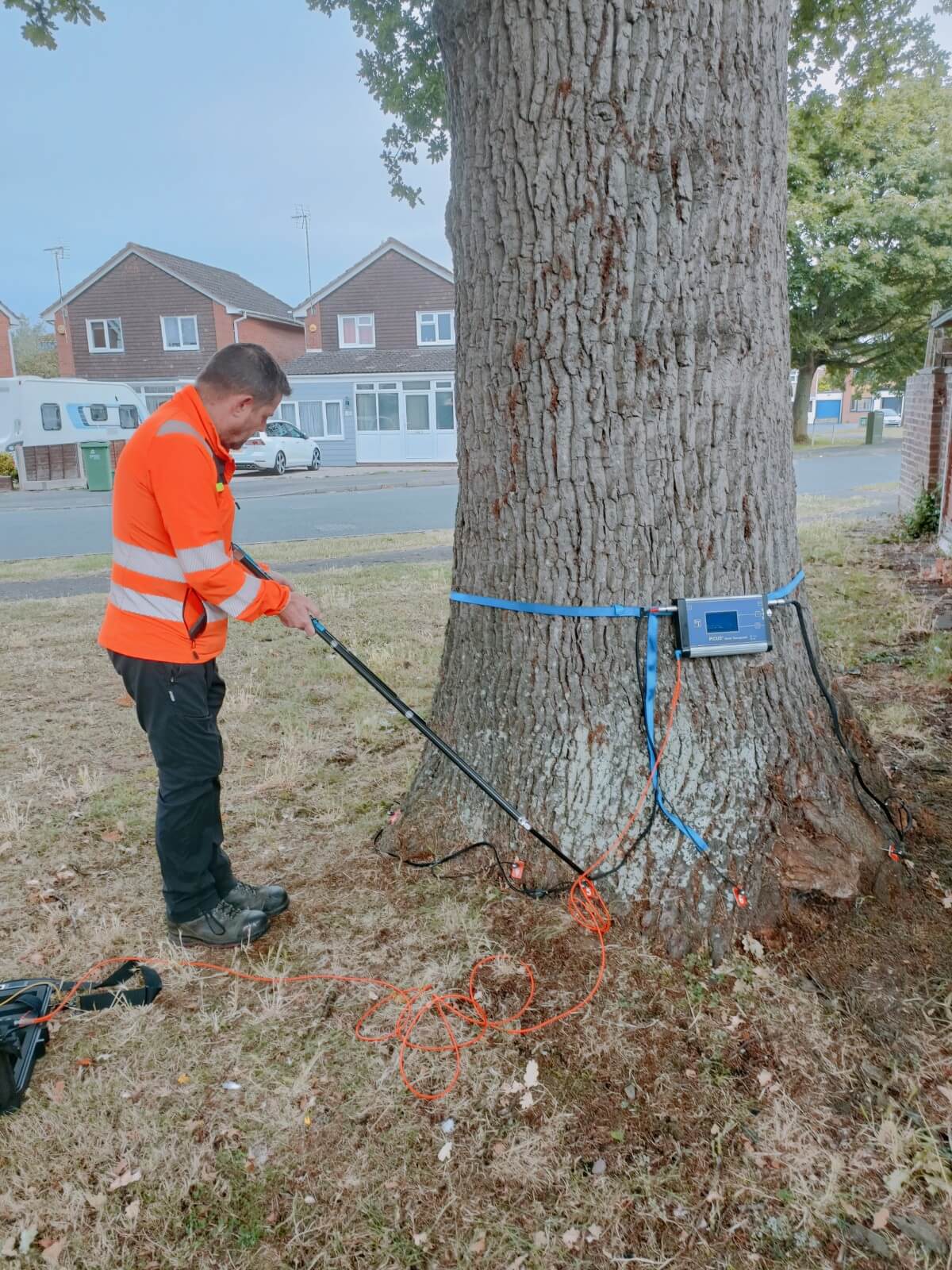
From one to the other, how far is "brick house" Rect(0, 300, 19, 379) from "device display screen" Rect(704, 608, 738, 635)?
135 ft

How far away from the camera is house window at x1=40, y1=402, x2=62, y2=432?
81.0 feet

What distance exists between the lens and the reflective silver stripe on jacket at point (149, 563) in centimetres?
275

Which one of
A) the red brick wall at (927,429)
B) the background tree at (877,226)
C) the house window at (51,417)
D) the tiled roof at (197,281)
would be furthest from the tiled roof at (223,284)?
the red brick wall at (927,429)

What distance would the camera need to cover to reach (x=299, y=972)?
111 inches

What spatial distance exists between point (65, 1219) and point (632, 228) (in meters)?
2.94

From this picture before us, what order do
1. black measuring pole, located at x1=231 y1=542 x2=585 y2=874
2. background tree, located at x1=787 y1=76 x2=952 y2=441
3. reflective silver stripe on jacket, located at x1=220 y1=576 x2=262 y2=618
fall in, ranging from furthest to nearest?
background tree, located at x1=787 y1=76 x2=952 y2=441 < black measuring pole, located at x1=231 y1=542 x2=585 y2=874 < reflective silver stripe on jacket, located at x1=220 y1=576 x2=262 y2=618

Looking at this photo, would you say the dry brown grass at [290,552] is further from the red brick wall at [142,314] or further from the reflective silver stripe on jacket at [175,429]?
the red brick wall at [142,314]

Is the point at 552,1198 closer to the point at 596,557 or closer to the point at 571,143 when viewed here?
the point at 596,557

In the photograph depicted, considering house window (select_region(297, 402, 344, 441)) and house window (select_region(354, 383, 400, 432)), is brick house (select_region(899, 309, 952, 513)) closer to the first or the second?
house window (select_region(354, 383, 400, 432))

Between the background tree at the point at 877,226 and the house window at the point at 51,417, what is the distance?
74.7ft

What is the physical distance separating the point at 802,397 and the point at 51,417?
2541 centimetres

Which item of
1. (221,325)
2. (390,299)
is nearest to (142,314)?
(221,325)

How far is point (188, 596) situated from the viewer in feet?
9.20

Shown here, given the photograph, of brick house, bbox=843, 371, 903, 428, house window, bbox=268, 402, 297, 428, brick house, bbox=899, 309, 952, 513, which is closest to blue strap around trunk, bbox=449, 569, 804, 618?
brick house, bbox=899, 309, 952, 513
